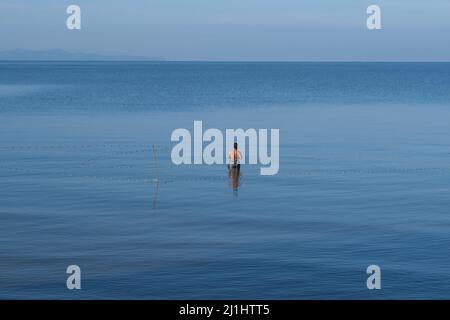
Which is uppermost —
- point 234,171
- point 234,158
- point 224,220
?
point 234,158

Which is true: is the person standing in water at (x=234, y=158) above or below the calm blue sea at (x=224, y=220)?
above

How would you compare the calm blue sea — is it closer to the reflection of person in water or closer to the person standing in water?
the reflection of person in water

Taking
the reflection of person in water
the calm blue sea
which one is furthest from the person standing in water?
the calm blue sea

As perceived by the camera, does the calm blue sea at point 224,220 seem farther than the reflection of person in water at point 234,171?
No

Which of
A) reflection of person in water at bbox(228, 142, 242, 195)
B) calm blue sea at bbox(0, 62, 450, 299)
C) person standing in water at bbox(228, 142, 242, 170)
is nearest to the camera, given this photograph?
calm blue sea at bbox(0, 62, 450, 299)

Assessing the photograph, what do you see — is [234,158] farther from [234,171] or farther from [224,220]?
[224,220]

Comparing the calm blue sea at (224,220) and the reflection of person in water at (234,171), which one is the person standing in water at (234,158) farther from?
the calm blue sea at (224,220)

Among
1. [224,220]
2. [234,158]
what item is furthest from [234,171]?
[224,220]

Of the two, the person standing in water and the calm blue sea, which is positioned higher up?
the person standing in water

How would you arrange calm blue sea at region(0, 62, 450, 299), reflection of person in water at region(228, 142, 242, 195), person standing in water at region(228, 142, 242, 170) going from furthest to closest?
reflection of person in water at region(228, 142, 242, 195) → person standing in water at region(228, 142, 242, 170) → calm blue sea at region(0, 62, 450, 299)

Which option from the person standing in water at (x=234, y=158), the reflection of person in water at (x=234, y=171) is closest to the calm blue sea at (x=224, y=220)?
the reflection of person in water at (x=234, y=171)

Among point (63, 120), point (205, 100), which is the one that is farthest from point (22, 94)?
point (63, 120)

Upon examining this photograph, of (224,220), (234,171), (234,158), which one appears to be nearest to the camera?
(224,220)
